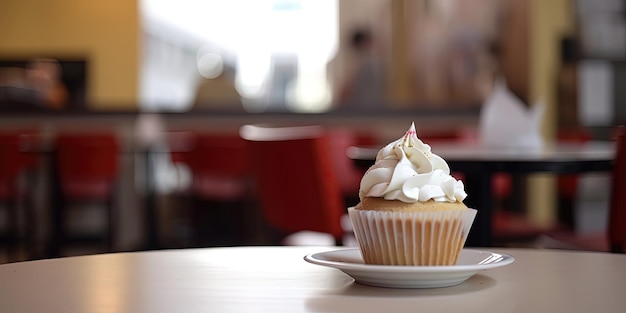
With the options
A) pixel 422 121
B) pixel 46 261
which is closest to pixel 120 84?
pixel 422 121

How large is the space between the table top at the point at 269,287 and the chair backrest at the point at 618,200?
1235mm

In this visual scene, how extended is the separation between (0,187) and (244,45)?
26.7 feet

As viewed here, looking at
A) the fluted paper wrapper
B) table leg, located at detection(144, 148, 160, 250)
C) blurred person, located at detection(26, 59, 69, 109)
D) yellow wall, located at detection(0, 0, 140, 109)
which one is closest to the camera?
the fluted paper wrapper

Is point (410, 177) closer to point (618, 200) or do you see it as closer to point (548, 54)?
point (618, 200)

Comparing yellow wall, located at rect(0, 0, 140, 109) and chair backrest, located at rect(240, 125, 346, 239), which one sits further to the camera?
yellow wall, located at rect(0, 0, 140, 109)

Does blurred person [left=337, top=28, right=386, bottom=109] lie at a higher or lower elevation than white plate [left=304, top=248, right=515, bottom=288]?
higher

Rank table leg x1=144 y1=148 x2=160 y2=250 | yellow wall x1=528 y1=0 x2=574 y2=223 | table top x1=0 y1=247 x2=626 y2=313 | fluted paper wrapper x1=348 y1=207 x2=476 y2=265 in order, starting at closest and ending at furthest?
table top x1=0 y1=247 x2=626 y2=313 < fluted paper wrapper x1=348 y1=207 x2=476 y2=265 < table leg x1=144 y1=148 x2=160 y2=250 < yellow wall x1=528 y1=0 x2=574 y2=223

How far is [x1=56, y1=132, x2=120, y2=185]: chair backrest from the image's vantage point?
527 centimetres

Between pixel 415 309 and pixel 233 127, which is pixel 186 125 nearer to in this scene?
pixel 233 127

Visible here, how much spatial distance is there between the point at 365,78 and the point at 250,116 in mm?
2165

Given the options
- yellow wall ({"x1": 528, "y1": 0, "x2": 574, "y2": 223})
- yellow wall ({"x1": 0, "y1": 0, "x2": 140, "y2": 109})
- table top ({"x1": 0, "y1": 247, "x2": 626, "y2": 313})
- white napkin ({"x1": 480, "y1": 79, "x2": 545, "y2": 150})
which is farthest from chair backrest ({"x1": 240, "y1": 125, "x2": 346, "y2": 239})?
yellow wall ({"x1": 0, "y1": 0, "x2": 140, "y2": 109})

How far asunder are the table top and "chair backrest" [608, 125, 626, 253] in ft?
4.05

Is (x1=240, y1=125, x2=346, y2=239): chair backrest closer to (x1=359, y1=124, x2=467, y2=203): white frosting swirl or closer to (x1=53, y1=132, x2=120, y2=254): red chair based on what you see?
(x1=359, y1=124, x2=467, y2=203): white frosting swirl

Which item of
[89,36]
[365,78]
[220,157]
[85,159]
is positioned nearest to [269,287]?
[220,157]
